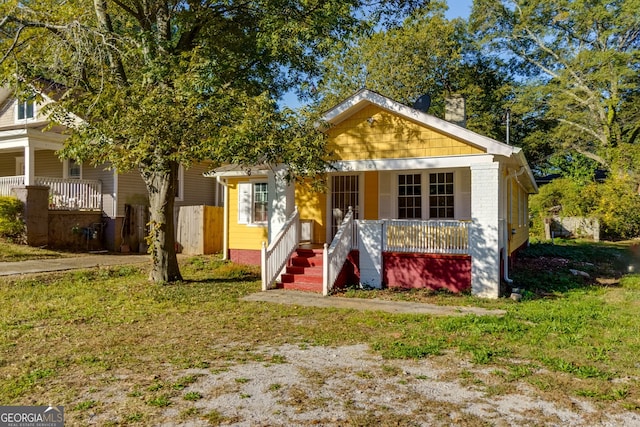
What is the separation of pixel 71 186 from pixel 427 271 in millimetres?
14528

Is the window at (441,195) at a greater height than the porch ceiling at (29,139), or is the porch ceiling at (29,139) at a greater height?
the porch ceiling at (29,139)

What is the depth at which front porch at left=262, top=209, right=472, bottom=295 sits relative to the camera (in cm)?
1076

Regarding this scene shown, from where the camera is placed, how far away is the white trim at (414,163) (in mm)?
10606

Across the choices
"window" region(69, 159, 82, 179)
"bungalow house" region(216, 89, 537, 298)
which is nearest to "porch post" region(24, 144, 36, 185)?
"window" region(69, 159, 82, 179)

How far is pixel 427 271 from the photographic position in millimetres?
11055

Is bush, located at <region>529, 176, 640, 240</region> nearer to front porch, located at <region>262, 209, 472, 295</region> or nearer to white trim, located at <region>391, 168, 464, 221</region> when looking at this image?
white trim, located at <region>391, 168, 464, 221</region>

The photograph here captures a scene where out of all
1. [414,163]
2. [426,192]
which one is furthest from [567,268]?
[414,163]

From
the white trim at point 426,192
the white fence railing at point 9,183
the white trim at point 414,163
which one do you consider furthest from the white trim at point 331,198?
the white fence railing at point 9,183

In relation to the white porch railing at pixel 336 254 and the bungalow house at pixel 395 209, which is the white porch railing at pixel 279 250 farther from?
the white porch railing at pixel 336 254

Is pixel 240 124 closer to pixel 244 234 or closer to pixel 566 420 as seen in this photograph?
pixel 244 234

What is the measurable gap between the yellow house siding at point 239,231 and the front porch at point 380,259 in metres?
2.93

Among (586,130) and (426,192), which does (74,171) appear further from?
(586,130)

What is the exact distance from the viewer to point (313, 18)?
36.1 feet

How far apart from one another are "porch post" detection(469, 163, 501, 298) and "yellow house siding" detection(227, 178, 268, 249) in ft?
21.8
